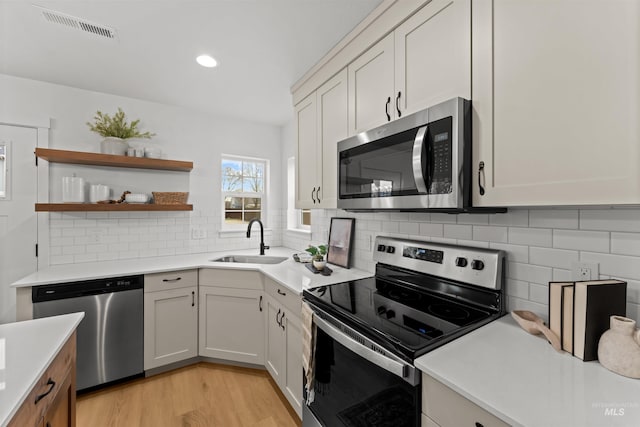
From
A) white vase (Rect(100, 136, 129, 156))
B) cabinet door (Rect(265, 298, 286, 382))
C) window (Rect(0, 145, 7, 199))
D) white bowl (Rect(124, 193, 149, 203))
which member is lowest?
cabinet door (Rect(265, 298, 286, 382))

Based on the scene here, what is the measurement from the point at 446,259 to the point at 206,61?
2161 millimetres

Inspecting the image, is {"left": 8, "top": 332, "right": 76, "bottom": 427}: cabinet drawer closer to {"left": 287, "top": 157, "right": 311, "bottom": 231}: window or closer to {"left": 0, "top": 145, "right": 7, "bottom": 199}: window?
{"left": 0, "top": 145, "right": 7, "bottom": 199}: window

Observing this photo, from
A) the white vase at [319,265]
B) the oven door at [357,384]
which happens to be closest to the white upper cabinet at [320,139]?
the white vase at [319,265]

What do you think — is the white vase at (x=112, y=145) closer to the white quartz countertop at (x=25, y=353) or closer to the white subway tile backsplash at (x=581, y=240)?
the white quartz countertop at (x=25, y=353)

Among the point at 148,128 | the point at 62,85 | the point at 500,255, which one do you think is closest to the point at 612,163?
the point at 500,255

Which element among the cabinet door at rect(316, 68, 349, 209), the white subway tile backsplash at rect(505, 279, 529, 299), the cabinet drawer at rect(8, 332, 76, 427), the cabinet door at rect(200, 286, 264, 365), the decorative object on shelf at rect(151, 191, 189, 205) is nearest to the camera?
the cabinet drawer at rect(8, 332, 76, 427)

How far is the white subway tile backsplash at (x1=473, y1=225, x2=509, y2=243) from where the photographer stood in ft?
4.20

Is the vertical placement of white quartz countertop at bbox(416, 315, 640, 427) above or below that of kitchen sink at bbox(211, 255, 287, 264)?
above

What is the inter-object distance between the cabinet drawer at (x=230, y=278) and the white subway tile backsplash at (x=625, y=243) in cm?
208

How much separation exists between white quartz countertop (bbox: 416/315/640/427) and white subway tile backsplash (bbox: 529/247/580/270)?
1.02 feet

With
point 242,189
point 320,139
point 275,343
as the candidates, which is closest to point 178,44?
point 320,139

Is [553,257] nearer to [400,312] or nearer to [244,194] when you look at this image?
[400,312]

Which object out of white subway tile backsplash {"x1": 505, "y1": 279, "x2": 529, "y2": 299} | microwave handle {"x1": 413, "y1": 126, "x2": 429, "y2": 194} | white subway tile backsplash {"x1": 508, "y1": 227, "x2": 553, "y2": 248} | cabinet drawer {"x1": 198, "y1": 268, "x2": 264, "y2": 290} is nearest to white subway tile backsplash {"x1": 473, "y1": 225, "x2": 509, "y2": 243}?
white subway tile backsplash {"x1": 508, "y1": 227, "x2": 553, "y2": 248}

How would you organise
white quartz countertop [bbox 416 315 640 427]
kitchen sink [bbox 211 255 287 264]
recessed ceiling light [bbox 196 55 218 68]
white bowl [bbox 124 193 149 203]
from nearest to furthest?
white quartz countertop [bbox 416 315 640 427]
recessed ceiling light [bbox 196 55 218 68]
white bowl [bbox 124 193 149 203]
kitchen sink [bbox 211 255 287 264]
